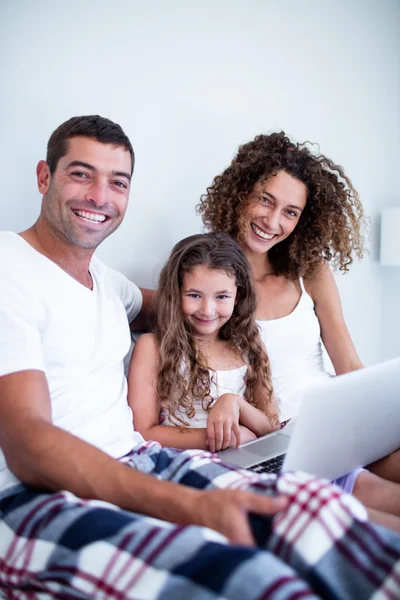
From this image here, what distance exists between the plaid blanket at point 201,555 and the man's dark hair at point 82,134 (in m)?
0.79

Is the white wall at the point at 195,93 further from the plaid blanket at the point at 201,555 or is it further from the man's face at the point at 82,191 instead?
the plaid blanket at the point at 201,555

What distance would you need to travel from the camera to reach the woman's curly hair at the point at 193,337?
145 centimetres

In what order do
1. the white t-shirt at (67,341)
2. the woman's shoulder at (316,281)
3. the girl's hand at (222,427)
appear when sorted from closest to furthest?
the white t-shirt at (67,341)
the girl's hand at (222,427)
the woman's shoulder at (316,281)

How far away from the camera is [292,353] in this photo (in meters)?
1.77

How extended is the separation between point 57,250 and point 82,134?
0.92 feet

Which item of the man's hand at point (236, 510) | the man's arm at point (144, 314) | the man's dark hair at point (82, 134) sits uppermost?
the man's dark hair at point (82, 134)

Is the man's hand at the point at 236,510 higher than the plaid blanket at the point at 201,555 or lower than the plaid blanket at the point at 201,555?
higher

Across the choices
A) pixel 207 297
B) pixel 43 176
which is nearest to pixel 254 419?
pixel 207 297

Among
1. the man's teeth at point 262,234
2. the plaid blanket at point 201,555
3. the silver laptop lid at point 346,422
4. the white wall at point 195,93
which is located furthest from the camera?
the man's teeth at point 262,234

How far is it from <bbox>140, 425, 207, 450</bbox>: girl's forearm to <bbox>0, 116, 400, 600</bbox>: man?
4.0 inches

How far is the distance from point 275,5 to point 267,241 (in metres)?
1.07

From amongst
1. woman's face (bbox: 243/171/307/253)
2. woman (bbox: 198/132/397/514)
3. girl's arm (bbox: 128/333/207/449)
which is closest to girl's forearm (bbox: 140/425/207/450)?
girl's arm (bbox: 128/333/207/449)

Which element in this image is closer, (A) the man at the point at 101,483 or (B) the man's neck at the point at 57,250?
(A) the man at the point at 101,483

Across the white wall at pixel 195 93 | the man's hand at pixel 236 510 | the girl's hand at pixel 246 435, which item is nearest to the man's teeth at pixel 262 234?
the white wall at pixel 195 93
